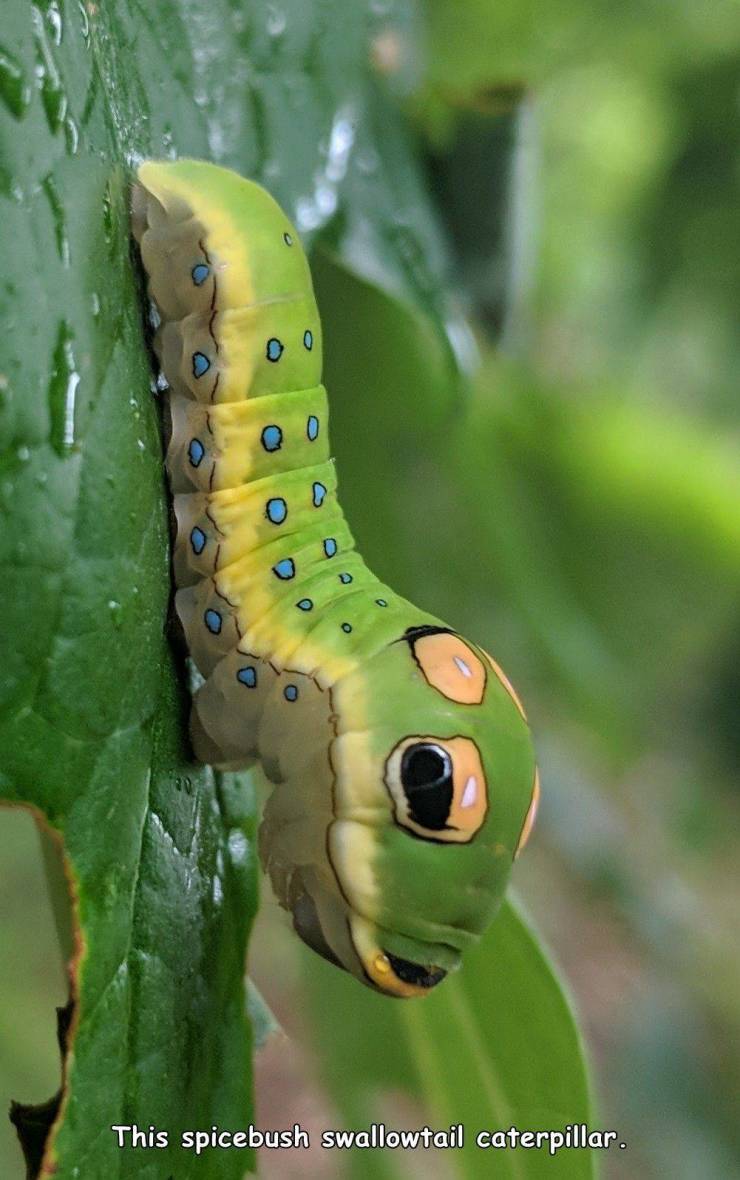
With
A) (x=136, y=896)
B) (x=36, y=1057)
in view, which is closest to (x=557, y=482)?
(x=36, y=1057)

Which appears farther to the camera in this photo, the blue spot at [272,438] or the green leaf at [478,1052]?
the green leaf at [478,1052]

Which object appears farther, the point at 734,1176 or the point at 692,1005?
the point at 692,1005

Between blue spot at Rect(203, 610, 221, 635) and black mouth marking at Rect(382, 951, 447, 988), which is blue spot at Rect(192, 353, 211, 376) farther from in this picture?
black mouth marking at Rect(382, 951, 447, 988)

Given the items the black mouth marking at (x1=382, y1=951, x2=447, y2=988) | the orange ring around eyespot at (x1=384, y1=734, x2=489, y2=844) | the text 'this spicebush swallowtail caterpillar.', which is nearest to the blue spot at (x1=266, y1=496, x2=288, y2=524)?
the text 'this spicebush swallowtail caterpillar.'

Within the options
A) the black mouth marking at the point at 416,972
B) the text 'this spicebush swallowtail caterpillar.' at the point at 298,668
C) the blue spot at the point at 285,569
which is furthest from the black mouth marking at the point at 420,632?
the black mouth marking at the point at 416,972

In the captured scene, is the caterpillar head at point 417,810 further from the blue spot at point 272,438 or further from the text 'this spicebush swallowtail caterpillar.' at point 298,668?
the blue spot at point 272,438

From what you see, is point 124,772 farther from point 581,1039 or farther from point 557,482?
point 557,482
